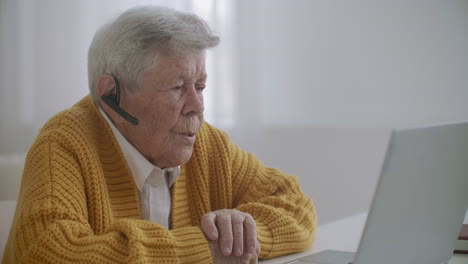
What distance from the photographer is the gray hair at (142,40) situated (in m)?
1.26

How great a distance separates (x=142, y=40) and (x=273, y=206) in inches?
18.9

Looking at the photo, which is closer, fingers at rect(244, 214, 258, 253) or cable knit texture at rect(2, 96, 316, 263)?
cable knit texture at rect(2, 96, 316, 263)

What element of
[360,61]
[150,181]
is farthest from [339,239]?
[360,61]

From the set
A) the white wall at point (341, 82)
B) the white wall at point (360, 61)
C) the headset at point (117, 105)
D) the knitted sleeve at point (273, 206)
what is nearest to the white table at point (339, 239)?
the knitted sleeve at point (273, 206)

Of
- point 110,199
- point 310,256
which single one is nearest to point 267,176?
point 310,256

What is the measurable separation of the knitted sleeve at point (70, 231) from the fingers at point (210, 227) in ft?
0.06

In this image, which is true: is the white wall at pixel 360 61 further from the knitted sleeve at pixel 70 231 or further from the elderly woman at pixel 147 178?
the knitted sleeve at pixel 70 231

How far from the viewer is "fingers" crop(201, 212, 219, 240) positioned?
1.17 meters

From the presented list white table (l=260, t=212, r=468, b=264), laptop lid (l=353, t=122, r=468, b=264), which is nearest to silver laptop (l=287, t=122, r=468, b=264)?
laptop lid (l=353, t=122, r=468, b=264)

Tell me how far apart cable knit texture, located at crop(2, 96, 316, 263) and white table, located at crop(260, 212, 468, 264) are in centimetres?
2

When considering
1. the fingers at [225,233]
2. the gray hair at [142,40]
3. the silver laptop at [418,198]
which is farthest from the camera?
the gray hair at [142,40]

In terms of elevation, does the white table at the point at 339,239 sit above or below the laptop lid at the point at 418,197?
below

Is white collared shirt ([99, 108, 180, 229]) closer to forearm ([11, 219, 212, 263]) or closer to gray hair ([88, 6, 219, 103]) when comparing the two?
gray hair ([88, 6, 219, 103])

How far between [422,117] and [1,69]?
8.76ft
